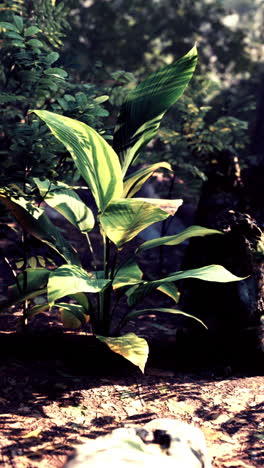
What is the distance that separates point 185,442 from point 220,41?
7538mm

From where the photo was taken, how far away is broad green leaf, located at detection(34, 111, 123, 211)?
2307 millimetres

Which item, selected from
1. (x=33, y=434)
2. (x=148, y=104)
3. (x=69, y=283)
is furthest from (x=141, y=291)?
(x=148, y=104)

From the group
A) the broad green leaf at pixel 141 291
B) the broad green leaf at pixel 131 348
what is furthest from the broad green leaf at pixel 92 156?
the broad green leaf at pixel 131 348

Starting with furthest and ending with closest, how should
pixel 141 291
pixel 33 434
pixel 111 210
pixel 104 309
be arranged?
pixel 104 309
pixel 141 291
pixel 111 210
pixel 33 434

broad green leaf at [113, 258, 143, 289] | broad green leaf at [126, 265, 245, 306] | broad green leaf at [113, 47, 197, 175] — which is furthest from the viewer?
broad green leaf at [113, 47, 197, 175]

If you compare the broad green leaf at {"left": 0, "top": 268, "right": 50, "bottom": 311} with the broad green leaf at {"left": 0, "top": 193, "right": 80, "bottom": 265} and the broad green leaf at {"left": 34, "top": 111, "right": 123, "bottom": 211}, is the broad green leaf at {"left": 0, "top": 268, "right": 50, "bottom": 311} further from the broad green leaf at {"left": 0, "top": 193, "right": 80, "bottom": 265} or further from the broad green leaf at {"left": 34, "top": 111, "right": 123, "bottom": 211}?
the broad green leaf at {"left": 34, "top": 111, "right": 123, "bottom": 211}

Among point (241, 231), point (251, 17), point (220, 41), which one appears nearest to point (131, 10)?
point (220, 41)

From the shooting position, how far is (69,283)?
2131mm

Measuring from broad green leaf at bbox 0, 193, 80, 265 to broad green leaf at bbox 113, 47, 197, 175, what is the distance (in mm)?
587

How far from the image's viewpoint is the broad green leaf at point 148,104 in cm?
259

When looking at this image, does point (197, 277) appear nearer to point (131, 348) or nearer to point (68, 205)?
point (131, 348)

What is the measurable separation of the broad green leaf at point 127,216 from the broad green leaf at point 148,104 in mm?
462

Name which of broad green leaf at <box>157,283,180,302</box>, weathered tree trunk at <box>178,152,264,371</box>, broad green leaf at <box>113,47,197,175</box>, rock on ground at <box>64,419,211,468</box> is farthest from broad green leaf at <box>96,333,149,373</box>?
broad green leaf at <box>113,47,197,175</box>

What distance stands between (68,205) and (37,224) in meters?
0.24
